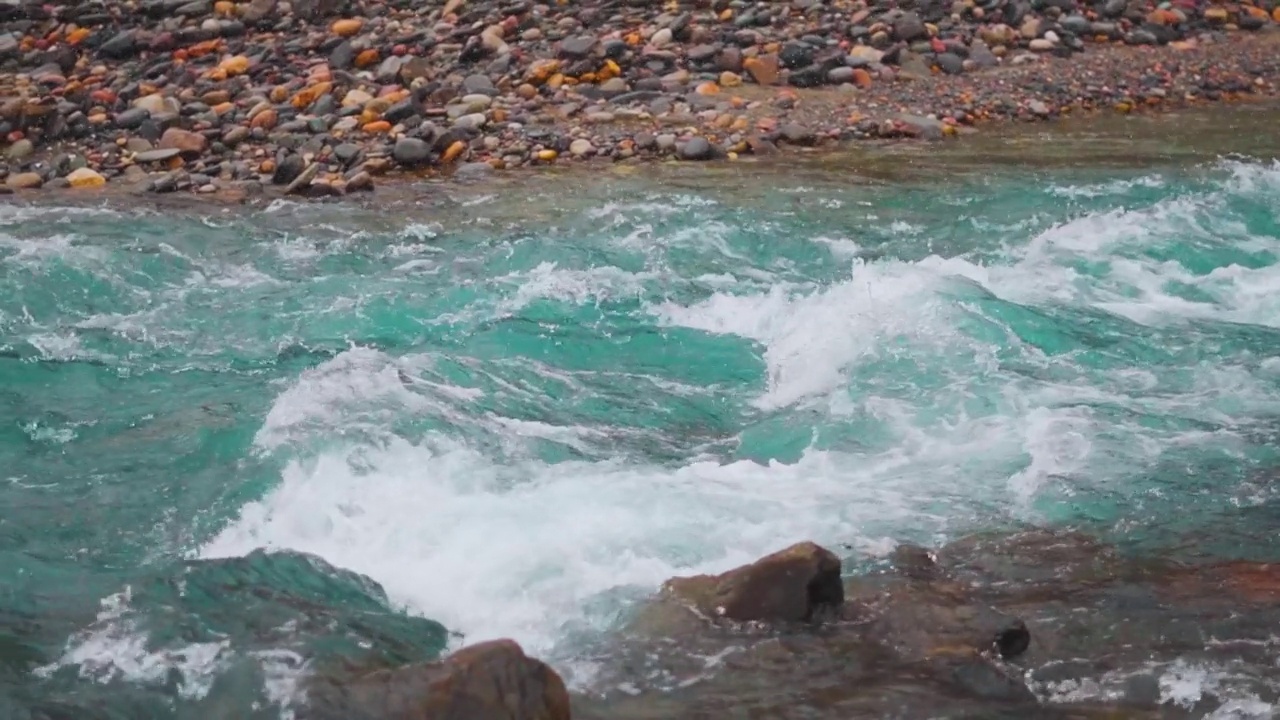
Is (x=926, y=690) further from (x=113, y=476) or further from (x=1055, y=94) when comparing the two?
(x=1055, y=94)

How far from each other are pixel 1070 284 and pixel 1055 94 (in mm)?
5443

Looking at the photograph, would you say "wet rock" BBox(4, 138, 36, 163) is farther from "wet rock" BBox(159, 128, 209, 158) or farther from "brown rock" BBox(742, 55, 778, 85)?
"brown rock" BBox(742, 55, 778, 85)

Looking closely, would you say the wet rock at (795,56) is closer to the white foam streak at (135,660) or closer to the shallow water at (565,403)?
the shallow water at (565,403)

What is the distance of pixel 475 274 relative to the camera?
27.4 ft

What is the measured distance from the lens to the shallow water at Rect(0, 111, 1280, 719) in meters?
4.68

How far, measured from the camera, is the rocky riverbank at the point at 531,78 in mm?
11219

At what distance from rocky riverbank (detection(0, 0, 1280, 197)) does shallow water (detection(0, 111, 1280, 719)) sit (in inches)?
49.3

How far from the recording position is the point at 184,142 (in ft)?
37.4

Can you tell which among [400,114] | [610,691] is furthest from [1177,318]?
[400,114]

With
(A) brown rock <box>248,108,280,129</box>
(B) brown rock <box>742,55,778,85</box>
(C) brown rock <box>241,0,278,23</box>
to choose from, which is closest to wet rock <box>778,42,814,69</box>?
(B) brown rock <box>742,55,778,85</box>

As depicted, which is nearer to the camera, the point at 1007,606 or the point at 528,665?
the point at 528,665

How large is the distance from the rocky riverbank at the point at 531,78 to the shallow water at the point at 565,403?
125cm

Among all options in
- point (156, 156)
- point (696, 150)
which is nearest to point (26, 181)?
point (156, 156)

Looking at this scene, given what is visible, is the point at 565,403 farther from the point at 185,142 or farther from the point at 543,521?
the point at 185,142
